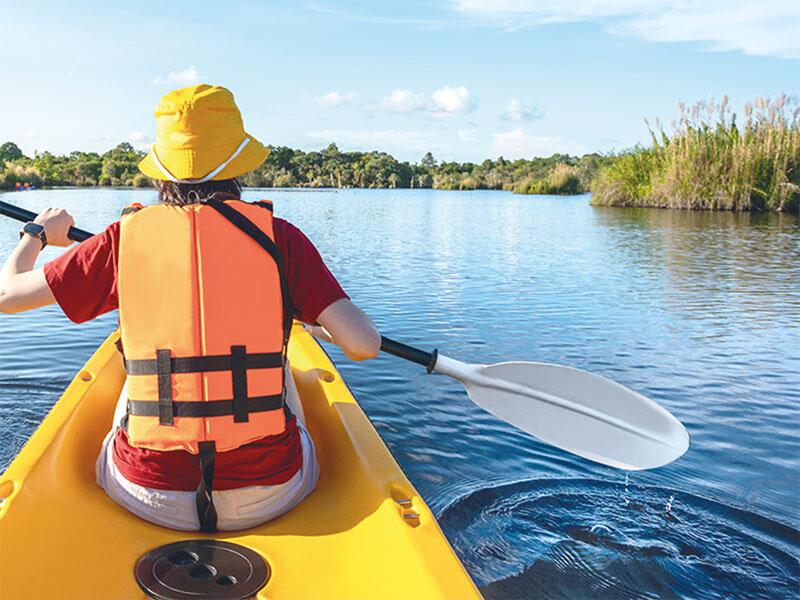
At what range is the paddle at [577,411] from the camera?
303 cm

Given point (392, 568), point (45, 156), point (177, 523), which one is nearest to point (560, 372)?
point (392, 568)

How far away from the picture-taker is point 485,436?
3.87 m

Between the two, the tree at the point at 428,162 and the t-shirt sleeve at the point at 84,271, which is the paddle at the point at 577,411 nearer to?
the t-shirt sleeve at the point at 84,271

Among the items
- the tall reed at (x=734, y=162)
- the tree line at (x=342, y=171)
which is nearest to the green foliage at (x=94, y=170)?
the tree line at (x=342, y=171)

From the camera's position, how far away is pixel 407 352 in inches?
107

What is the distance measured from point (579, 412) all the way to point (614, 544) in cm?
54

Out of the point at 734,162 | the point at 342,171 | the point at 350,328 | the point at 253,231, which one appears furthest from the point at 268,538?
the point at 342,171

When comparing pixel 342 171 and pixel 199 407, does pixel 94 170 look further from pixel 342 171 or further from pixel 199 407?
pixel 199 407

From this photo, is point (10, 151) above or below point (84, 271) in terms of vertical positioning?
above

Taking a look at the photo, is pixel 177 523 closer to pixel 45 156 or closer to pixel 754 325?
pixel 754 325

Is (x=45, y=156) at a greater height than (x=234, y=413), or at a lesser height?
greater

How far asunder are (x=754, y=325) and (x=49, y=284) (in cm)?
591

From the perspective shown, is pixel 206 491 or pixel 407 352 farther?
pixel 407 352

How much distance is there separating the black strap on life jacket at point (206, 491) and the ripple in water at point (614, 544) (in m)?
1.08
